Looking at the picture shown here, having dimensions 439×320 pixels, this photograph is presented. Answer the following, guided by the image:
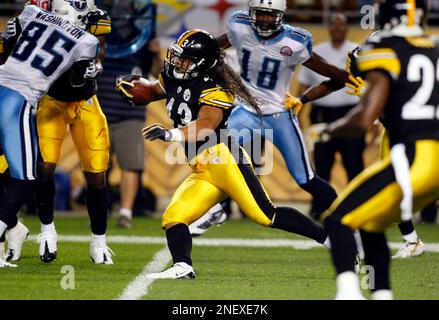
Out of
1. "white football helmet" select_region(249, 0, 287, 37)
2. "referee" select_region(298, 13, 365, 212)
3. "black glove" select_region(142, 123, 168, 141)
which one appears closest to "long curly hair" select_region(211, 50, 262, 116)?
"black glove" select_region(142, 123, 168, 141)

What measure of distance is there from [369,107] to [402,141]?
28 cm

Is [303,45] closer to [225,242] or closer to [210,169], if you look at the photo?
[225,242]

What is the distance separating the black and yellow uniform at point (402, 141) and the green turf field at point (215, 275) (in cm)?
82

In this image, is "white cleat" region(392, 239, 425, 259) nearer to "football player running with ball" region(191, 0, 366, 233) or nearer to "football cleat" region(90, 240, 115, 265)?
"football player running with ball" region(191, 0, 366, 233)

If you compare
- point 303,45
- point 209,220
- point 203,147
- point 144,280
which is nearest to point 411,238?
point 209,220

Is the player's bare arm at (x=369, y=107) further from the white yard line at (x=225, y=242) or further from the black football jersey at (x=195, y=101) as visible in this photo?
the white yard line at (x=225, y=242)

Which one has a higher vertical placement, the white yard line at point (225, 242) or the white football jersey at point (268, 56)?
the white football jersey at point (268, 56)

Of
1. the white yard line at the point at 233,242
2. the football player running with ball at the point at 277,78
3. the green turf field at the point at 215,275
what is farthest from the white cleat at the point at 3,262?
the football player running with ball at the point at 277,78

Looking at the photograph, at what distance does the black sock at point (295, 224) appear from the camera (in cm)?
616

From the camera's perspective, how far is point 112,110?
30.6ft

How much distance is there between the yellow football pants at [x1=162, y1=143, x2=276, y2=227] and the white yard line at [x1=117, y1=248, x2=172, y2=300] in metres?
0.34

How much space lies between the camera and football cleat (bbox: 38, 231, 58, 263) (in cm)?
654
